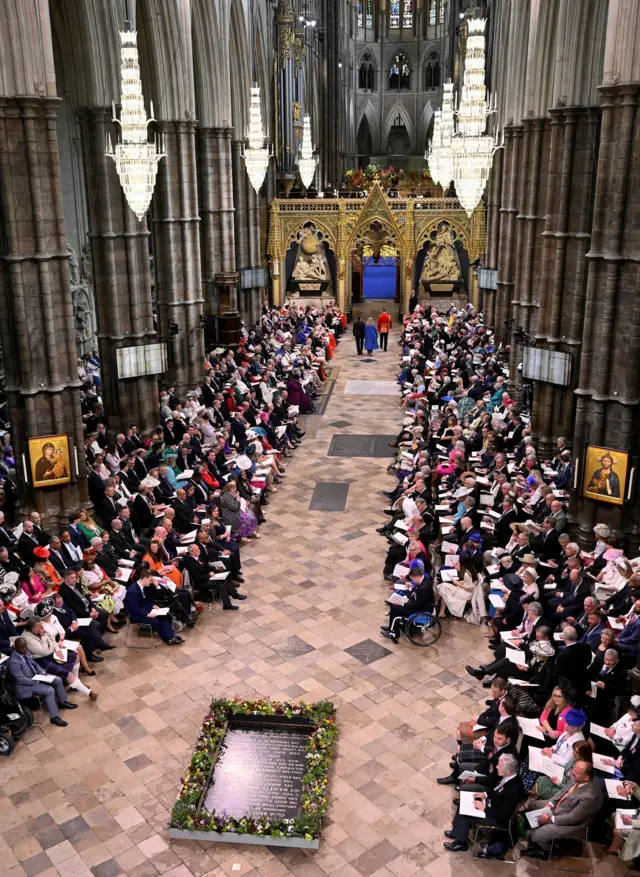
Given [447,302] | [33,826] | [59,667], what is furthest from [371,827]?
[447,302]

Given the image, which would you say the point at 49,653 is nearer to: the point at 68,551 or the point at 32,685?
the point at 32,685

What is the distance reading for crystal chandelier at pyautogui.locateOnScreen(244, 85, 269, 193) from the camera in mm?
25006

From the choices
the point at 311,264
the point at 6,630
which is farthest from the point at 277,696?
the point at 311,264

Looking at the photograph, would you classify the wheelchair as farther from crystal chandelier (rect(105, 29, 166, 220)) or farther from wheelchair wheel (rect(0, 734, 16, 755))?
crystal chandelier (rect(105, 29, 166, 220))

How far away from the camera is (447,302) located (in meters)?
36.6

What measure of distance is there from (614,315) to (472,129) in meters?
5.05

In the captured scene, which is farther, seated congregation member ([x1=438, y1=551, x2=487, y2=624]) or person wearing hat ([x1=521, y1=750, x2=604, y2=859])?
seated congregation member ([x1=438, y1=551, x2=487, y2=624])

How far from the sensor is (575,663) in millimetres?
9367

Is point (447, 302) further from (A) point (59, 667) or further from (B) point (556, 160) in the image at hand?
(A) point (59, 667)

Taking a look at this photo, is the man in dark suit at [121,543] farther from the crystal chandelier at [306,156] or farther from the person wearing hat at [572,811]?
the crystal chandelier at [306,156]

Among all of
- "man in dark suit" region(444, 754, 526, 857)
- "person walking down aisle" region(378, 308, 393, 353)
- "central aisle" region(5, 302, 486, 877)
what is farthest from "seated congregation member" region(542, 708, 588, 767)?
"person walking down aisle" region(378, 308, 393, 353)

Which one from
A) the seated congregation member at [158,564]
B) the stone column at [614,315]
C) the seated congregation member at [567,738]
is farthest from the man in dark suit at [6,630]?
the stone column at [614,315]

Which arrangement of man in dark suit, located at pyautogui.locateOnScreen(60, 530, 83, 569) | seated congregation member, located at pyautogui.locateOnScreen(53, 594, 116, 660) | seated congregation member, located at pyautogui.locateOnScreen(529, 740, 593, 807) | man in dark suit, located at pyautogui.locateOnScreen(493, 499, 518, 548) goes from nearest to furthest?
seated congregation member, located at pyautogui.locateOnScreen(529, 740, 593, 807), seated congregation member, located at pyautogui.locateOnScreen(53, 594, 116, 660), man in dark suit, located at pyautogui.locateOnScreen(60, 530, 83, 569), man in dark suit, located at pyautogui.locateOnScreen(493, 499, 518, 548)

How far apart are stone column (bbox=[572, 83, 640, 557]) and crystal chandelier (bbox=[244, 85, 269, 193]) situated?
14.7 m
